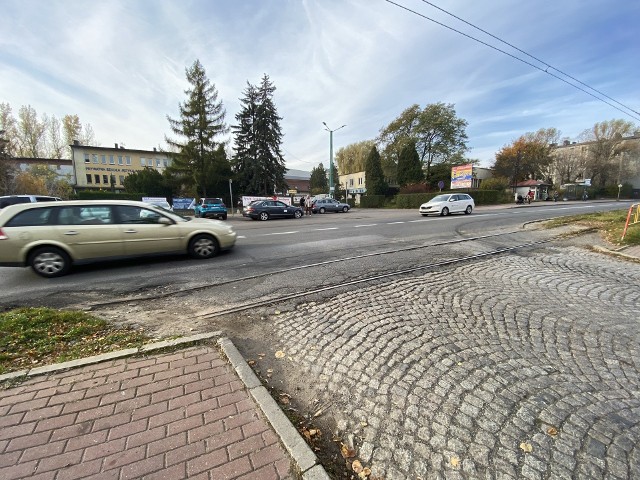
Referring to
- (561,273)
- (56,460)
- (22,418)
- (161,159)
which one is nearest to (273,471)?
(56,460)

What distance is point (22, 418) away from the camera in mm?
2090

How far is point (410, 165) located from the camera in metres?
43.7

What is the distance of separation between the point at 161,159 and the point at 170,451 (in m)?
73.8

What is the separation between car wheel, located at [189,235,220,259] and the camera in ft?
23.2

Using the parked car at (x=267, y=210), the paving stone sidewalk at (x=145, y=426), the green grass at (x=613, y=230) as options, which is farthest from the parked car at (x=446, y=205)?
the paving stone sidewalk at (x=145, y=426)

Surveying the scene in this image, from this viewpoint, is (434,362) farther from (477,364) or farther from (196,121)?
(196,121)

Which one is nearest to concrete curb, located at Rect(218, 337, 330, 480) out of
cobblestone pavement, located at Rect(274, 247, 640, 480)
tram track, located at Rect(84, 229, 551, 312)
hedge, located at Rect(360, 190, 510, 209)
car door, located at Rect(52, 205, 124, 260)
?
cobblestone pavement, located at Rect(274, 247, 640, 480)

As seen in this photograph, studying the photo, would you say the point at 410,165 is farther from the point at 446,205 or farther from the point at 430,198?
the point at 446,205

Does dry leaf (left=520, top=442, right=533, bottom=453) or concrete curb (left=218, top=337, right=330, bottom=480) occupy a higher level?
concrete curb (left=218, top=337, right=330, bottom=480)

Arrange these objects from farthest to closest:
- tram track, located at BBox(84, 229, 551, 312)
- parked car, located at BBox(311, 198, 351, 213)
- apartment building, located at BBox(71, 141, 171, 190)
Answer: apartment building, located at BBox(71, 141, 171, 190)
parked car, located at BBox(311, 198, 351, 213)
tram track, located at BBox(84, 229, 551, 312)

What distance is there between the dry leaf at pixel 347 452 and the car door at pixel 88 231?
634 cm

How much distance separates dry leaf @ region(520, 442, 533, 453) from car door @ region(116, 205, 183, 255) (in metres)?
7.00

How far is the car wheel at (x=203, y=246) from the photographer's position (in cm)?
707

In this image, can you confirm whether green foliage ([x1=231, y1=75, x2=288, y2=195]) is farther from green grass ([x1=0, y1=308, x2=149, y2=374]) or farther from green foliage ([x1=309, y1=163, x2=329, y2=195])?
green foliage ([x1=309, y1=163, x2=329, y2=195])
